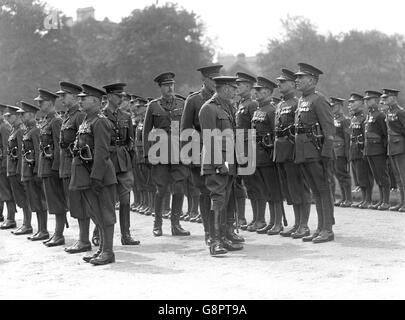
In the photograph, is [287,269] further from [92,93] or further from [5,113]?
[5,113]

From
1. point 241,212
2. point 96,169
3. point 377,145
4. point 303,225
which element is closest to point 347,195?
point 377,145

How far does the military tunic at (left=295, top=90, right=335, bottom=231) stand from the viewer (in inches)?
394

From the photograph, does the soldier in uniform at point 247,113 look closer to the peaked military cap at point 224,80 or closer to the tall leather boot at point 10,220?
the peaked military cap at point 224,80

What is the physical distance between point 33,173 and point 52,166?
1.16 metres

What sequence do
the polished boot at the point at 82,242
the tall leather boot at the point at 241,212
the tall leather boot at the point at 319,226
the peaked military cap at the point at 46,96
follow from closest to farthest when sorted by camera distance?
the polished boot at the point at 82,242 < the tall leather boot at the point at 319,226 < the peaked military cap at the point at 46,96 < the tall leather boot at the point at 241,212

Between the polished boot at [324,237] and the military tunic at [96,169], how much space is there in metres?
3.11

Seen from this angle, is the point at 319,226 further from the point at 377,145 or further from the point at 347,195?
the point at 347,195

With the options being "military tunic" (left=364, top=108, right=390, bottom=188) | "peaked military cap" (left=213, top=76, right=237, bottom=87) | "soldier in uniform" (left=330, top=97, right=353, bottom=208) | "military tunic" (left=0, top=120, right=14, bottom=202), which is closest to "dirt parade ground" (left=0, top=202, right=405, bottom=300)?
"military tunic" (left=0, top=120, right=14, bottom=202)

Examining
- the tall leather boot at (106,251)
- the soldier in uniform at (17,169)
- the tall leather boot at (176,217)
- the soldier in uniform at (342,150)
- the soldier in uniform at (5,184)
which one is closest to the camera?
the tall leather boot at (106,251)

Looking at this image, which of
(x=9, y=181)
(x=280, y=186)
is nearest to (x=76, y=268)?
(x=280, y=186)

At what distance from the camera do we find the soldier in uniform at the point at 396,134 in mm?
13656

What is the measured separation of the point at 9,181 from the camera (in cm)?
1377

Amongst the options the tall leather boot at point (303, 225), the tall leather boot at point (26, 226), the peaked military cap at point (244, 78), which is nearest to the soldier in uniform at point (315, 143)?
the tall leather boot at point (303, 225)
